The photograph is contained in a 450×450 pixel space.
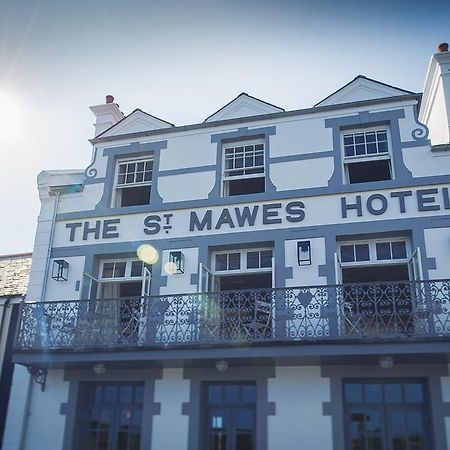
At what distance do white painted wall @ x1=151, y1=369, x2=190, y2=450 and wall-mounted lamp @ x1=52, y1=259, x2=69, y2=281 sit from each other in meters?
3.06

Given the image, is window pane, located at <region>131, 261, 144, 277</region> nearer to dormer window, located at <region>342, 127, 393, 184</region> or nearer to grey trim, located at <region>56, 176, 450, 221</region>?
grey trim, located at <region>56, 176, 450, 221</region>

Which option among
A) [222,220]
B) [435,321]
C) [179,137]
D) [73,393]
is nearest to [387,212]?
[435,321]

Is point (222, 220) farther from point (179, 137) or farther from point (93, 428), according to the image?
point (93, 428)

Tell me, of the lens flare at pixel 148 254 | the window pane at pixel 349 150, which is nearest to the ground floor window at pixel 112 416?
the lens flare at pixel 148 254

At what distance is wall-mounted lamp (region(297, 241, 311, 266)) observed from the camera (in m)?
11.3

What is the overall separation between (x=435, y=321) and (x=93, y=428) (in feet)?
22.0

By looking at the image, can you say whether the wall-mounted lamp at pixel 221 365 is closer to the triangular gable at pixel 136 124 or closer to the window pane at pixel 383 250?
the window pane at pixel 383 250

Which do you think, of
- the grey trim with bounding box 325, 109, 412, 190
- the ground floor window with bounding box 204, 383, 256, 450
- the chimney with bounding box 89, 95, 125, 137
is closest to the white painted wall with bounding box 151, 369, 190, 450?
the ground floor window with bounding box 204, 383, 256, 450

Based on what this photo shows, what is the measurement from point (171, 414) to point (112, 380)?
1.45 metres

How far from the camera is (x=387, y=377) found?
1035 centimetres

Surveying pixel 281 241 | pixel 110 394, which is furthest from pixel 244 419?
pixel 281 241

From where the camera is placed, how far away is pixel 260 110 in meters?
13.1

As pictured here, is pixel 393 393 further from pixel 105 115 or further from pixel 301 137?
pixel 105 115

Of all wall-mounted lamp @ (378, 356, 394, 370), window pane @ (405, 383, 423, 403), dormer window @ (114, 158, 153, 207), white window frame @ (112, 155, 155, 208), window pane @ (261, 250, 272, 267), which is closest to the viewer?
wall-mounted lamp @ (378, 356, 394, 370)
